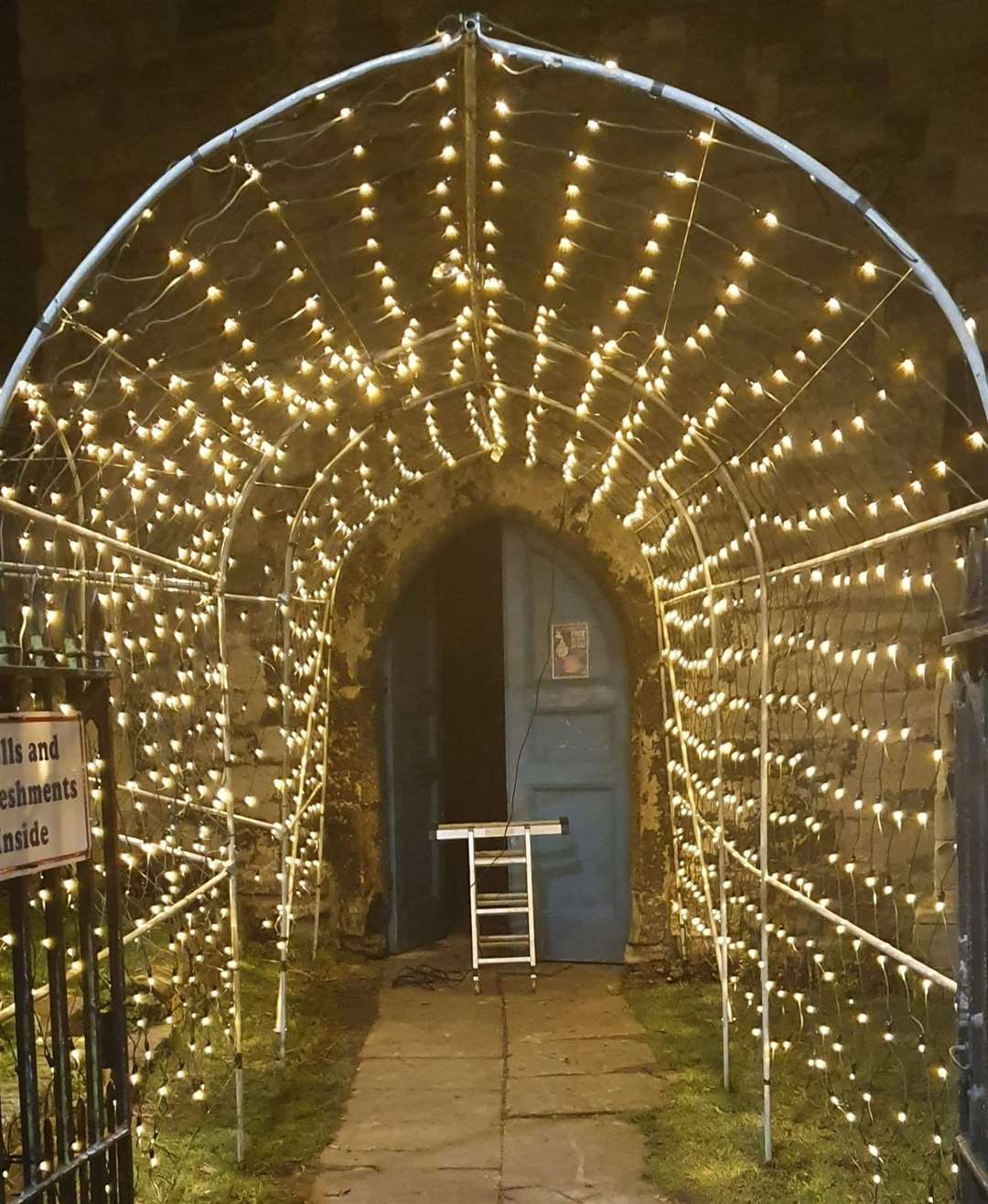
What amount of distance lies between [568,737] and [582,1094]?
2.22m

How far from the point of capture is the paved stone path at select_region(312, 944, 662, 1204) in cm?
357

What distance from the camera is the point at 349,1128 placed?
157 inches

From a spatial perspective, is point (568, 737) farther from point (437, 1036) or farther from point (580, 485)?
point (437, 1036)

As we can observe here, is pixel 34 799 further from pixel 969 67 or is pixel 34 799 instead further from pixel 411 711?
pixel 969 67

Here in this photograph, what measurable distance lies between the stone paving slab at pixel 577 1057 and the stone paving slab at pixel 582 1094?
68 millimetres

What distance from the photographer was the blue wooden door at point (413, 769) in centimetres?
615

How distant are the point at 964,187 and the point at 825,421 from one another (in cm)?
118

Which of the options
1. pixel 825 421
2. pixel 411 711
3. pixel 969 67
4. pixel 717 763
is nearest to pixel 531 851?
pixel 411 711

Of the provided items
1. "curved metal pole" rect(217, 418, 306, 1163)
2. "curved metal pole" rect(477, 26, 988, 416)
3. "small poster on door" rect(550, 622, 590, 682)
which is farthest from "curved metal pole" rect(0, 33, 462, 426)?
"small poster on door" rect(550, 622, 590, 682)

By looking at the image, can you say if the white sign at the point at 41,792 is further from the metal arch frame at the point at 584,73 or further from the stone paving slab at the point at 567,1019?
the stone paving slab at the point at 567,1019

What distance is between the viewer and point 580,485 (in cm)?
584

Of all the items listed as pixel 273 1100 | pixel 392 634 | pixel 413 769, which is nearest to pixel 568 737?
pixel 413 769

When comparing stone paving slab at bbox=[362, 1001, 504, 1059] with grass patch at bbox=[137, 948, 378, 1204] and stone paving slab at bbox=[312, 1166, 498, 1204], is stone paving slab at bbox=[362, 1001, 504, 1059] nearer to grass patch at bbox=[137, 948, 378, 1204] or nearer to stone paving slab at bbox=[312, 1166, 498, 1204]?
grass patch at bbox=[137, 948, 378, 1204]

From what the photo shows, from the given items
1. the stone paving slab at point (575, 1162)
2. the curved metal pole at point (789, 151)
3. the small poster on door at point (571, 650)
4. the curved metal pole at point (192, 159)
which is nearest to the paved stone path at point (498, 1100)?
the stone paving slab at point (575, 1162)
